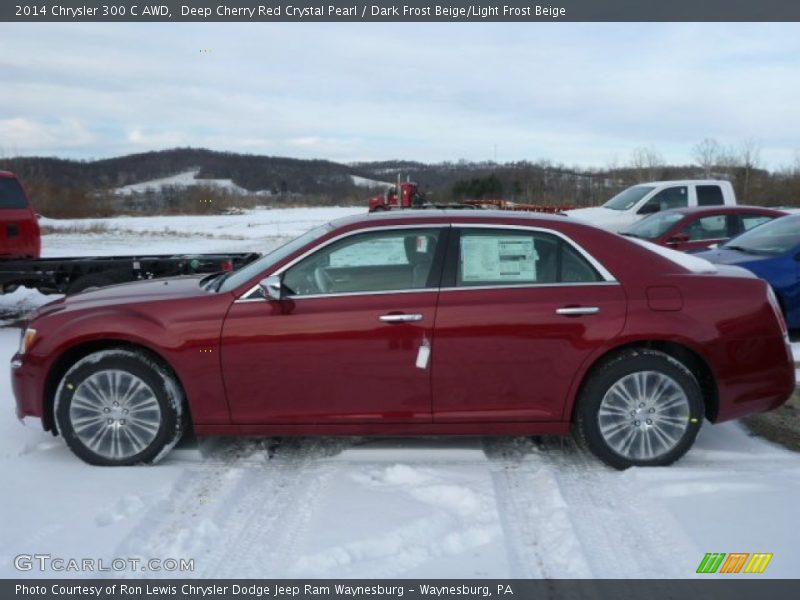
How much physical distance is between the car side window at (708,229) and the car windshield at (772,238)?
1815mm

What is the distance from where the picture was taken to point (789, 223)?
9.14 meters

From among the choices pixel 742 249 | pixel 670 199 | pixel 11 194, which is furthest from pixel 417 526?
pixel 670 199

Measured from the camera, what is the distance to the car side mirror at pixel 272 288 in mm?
4594

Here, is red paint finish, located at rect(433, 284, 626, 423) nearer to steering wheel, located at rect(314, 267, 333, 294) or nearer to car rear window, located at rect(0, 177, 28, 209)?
steering wheel, located at rect(314, 267, 333, 294)

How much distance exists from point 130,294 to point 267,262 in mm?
958

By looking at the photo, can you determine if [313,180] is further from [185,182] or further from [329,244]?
[329,244]

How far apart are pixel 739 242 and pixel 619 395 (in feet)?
18.3

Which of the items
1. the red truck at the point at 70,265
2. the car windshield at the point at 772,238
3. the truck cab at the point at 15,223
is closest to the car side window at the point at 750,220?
the car windshield at the point at 772,238

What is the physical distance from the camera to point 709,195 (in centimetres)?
1559

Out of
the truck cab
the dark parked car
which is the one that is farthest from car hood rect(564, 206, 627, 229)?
the truck cab

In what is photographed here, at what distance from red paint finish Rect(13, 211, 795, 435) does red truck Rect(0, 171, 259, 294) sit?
14.5 feet

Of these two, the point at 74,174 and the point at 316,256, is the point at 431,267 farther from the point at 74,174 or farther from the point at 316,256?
the point at 74,174

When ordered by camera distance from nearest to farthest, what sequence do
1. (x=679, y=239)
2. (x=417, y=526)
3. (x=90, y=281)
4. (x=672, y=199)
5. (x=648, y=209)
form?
1. (x=417, y=526)
2. (x=90, y=281)
3. (x=679, y=239)
4. (x=648, y=209)
5. (x=672, y=199)

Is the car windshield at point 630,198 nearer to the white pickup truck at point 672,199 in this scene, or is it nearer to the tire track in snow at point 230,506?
the white pickup truck at point 672,199
